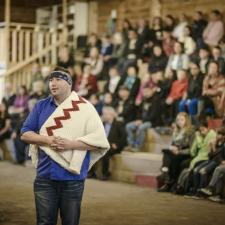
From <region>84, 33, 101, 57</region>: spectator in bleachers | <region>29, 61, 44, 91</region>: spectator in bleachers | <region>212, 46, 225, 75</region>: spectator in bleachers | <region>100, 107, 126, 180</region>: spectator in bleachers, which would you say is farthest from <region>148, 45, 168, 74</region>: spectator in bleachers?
<region>29, 61, 44, 91</region>: spectator in bleachers

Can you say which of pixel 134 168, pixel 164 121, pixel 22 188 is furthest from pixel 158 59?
pixel 22 188

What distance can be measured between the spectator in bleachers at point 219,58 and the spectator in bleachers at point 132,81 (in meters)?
1.50

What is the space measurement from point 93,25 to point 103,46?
7.29 feet

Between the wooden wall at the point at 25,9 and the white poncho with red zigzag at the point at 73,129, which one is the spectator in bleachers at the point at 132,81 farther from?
the white poncho with red zigzag at the point at 73,129

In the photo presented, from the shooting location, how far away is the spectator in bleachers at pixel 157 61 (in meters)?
10.6

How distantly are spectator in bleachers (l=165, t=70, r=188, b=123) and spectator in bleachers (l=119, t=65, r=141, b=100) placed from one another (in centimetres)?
91

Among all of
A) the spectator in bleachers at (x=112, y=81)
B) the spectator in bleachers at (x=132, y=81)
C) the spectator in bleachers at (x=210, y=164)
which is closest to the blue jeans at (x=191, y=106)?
the spectator in bleachers at (x=132, y=81)

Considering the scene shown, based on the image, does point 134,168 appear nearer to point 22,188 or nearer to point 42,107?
point 22,188

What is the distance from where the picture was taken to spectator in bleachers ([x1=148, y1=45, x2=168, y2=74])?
10586mm

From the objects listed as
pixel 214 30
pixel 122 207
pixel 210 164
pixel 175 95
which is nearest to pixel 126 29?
pixel 214 30

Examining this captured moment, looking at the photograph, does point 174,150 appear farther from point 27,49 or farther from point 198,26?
point 27,49

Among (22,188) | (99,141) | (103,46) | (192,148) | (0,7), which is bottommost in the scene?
(22,188)

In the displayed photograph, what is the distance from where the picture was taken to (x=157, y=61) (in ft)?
35.0

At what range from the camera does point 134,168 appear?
27.9ft
